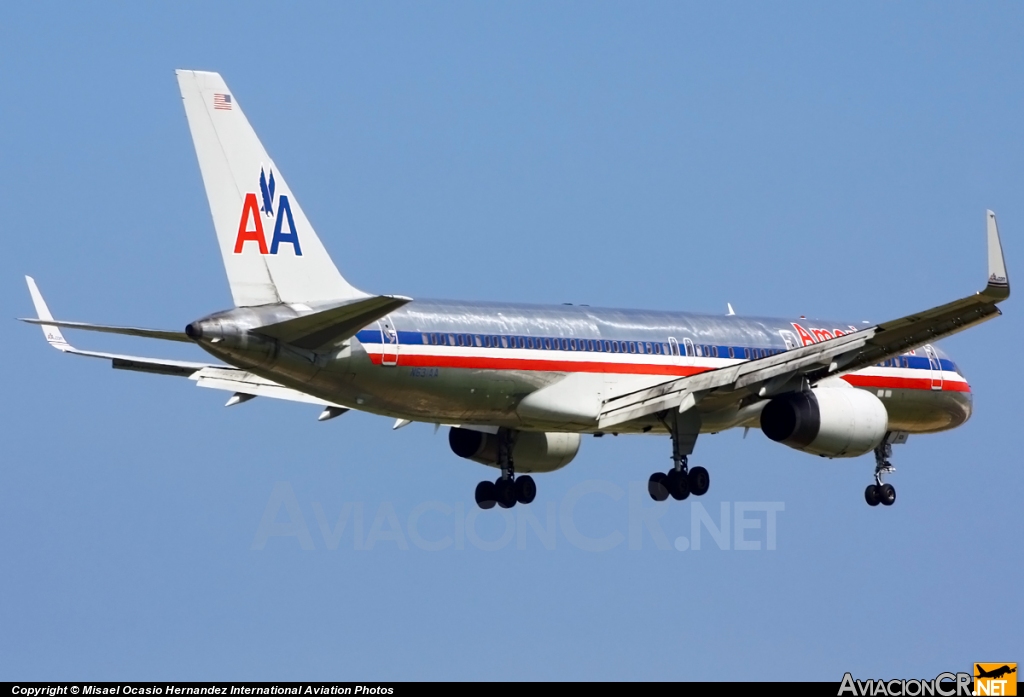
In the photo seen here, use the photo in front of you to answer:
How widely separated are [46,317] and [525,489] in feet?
42.6

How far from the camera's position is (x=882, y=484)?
50469 mm

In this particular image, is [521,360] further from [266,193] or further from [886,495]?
[886,495]

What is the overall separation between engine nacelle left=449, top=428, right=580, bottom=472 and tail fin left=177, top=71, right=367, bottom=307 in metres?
8.95

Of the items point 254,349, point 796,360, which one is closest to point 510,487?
point 796,360

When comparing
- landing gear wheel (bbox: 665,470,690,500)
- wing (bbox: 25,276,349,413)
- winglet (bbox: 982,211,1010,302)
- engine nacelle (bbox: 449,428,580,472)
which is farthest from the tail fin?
winglet (bbox: 982,211,1010,302)

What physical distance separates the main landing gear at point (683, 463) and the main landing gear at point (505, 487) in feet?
12.7

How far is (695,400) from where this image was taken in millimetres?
44000

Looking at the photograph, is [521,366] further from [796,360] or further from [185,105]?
[185,105]

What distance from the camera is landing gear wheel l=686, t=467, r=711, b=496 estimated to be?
44969 millimetres

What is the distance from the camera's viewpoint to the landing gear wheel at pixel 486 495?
1874 inches

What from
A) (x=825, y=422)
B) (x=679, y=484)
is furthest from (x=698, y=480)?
(x=825, y=422)

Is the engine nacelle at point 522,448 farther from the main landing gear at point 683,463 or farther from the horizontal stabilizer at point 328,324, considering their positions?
the horizontal stabilizer at point 328,324

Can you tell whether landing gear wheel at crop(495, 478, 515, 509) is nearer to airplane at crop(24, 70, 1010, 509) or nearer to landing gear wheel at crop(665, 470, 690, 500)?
airplane at crop(24, 70, 1010, 509)

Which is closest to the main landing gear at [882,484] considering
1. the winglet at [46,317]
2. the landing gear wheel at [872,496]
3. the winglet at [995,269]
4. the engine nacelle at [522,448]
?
the landing gear wheel at [872,496]
